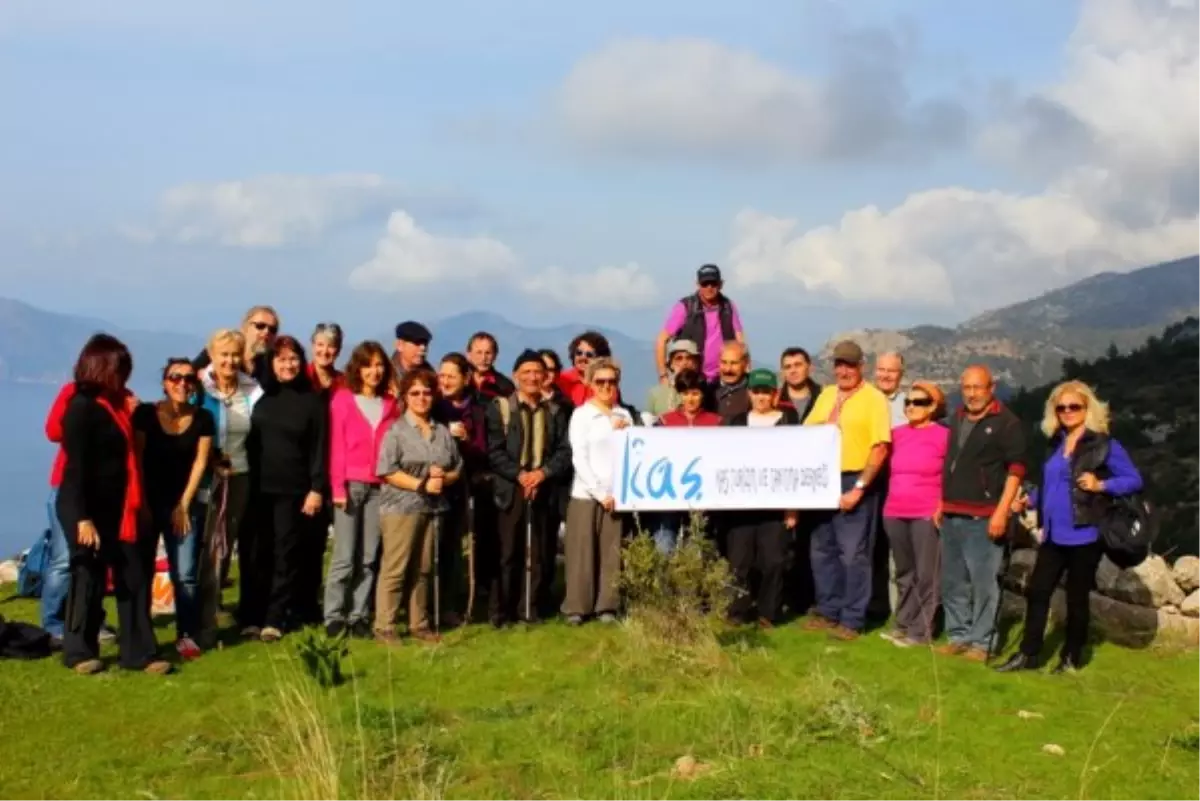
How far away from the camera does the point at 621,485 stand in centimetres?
977

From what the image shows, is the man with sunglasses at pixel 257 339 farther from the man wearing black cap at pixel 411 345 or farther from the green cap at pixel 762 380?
the green cap at pixel 762 380

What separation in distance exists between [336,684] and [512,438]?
2.89m

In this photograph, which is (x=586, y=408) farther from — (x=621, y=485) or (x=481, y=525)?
(x=481, y=525)

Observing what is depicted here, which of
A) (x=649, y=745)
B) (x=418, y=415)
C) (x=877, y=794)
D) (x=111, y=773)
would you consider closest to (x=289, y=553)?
(x=418, y=415)

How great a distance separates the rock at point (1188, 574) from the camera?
33.7 feet

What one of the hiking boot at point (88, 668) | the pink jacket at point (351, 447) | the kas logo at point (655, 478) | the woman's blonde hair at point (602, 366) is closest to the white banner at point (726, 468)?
the kas logo at point (655, 478)

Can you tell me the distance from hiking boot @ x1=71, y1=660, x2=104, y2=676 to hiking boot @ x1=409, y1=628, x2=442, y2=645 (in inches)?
A: 101

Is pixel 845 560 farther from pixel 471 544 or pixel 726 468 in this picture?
pixel 471 544

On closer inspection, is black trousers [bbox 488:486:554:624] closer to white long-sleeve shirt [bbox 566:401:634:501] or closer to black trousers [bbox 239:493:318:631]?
white long-sleeve shirt [bbox 566:401:634:501]

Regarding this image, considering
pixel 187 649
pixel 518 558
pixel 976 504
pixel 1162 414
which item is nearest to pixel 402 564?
pixel 518 558

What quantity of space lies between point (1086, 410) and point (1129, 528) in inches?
39.3

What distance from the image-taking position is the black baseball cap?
33.9 feet

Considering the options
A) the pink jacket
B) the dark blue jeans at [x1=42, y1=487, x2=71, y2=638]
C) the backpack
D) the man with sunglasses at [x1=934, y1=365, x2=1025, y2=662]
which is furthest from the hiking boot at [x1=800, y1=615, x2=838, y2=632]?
the dark blue jeans at [x1=42, y1=487, x2=71, y2=638]

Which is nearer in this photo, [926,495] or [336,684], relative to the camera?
[336,684]
